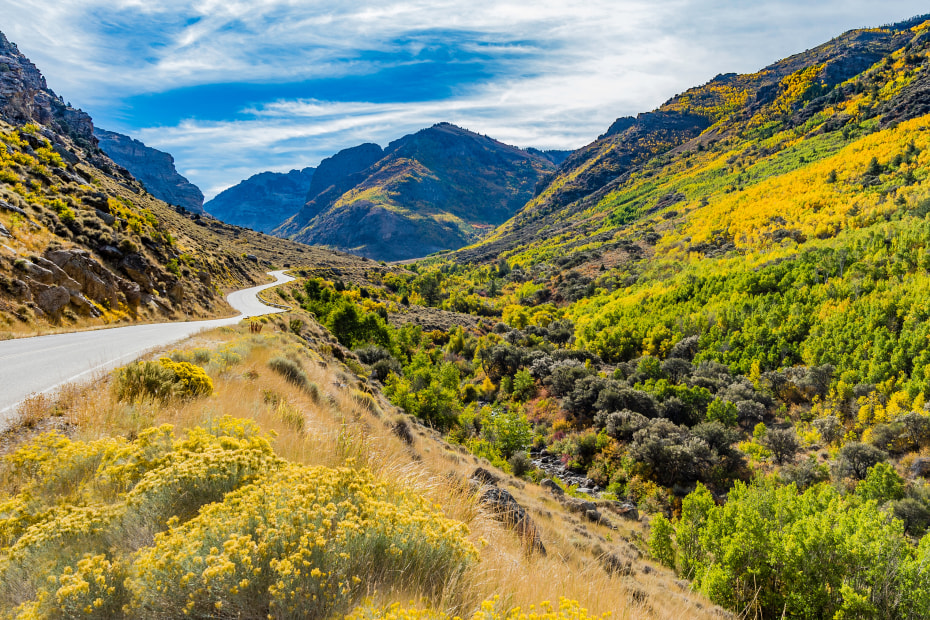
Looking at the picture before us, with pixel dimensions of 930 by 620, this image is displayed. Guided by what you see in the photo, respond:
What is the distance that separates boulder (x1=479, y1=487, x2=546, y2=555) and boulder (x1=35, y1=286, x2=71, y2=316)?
16717 mm

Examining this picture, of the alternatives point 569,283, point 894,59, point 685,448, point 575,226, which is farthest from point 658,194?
point 685,448

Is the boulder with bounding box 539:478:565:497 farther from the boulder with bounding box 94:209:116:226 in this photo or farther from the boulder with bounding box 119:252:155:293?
the boulder with bounding box 94:209:116:226

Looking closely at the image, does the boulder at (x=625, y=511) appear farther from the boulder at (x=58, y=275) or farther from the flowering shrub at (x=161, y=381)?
the boulder at (x=58, y=275)

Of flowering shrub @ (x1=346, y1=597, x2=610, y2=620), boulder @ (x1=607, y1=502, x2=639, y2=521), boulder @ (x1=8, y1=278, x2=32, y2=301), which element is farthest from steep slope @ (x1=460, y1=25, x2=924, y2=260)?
flowering shrub @ (x1=346, y1=597, x2=610, y2=620)

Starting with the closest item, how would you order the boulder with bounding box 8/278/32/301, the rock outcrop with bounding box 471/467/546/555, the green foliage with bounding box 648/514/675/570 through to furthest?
the rock outcrop with bounding box 471/467/546/555, the green foliage with bounding box 648/514/675/570, the boulder with bounding box 8/278/32/301

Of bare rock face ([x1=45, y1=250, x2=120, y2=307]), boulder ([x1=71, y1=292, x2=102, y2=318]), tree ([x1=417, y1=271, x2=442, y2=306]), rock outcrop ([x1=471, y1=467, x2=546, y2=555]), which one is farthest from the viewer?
tree ([x1=417, y1=271, x2=442, y2=306])

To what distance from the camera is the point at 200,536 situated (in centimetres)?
257

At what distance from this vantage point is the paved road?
6.41 metres

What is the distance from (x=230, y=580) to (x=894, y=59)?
111 m

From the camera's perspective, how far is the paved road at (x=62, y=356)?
21.0 ft

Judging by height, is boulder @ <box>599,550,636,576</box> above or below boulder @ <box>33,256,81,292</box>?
below

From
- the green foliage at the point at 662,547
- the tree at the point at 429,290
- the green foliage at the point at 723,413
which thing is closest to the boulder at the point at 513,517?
the green foliage at the point at 662,547

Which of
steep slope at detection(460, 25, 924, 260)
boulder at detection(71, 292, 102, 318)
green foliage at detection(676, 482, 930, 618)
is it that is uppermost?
steep slope at detection(460, 25, 924, 260)

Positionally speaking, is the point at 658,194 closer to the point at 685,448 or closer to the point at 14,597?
the point at 685,448
